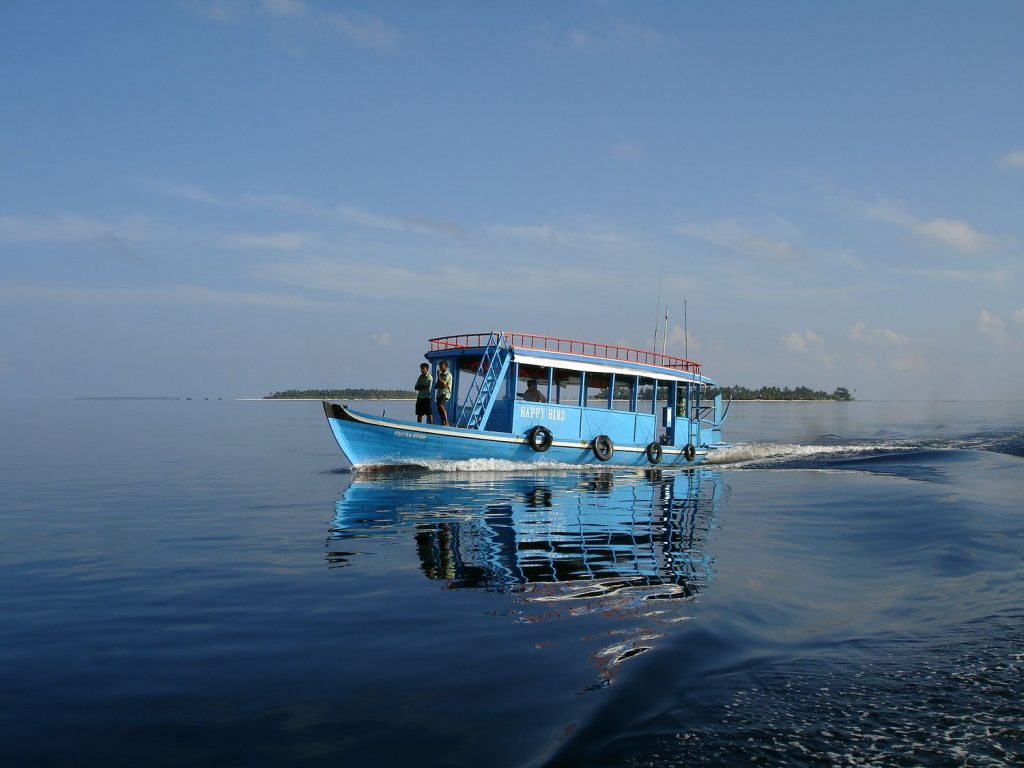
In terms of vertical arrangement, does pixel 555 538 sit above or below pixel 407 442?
below

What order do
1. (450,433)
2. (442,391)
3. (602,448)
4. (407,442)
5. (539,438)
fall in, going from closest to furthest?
(407,442), (450,433), (442,391), (539,438), (602,448)

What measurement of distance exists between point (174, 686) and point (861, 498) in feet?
49.2

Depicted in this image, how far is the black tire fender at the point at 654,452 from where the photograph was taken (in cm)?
2542

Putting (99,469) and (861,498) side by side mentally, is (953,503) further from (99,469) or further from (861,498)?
(99,469)

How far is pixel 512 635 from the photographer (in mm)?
6211

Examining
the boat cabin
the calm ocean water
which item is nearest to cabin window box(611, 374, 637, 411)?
the boat cabin

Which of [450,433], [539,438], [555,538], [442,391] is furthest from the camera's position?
[539,438]

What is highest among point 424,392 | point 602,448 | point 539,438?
point 424,392

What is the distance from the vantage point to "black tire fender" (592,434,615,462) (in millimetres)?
23844

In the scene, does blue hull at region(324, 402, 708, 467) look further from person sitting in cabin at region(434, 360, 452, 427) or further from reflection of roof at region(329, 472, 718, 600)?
reflection of roof at region(329, 472, 718, 600)

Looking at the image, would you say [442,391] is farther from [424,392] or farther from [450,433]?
[450,433]

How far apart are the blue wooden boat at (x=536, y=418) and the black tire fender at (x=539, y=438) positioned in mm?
31

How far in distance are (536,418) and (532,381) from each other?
1.99 meters

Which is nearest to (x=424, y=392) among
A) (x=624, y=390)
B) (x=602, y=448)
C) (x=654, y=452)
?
(x=602, y=448)
